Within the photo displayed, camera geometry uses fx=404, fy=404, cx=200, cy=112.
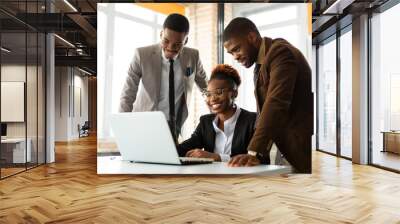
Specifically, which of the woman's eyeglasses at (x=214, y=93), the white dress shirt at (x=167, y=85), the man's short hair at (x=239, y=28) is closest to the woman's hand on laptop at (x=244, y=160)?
the woman's eyeglasses at (x=214, y=93)

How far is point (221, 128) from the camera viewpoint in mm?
4594

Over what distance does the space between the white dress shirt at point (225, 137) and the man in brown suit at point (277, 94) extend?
0.12 metres

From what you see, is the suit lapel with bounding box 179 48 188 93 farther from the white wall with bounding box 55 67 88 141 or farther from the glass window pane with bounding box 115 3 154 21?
the white wall with bounding box 55 67 88 141

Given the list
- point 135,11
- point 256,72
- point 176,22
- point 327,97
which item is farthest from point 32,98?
point 327,97

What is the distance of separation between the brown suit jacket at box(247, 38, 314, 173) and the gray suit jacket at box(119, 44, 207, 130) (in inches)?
32.4

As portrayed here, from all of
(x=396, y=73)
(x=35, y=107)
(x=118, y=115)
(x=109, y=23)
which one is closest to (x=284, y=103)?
(x=118, y=115)

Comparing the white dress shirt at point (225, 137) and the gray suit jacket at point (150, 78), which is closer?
the white dress shirt at point (225, 137)

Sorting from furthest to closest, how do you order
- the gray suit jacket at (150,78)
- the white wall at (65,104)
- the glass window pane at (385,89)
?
the white wall at (65,104)
the glass window pane at (385,89)
the gray suit jacket at (150,78)

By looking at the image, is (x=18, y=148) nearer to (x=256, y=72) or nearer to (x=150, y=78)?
(x=150, y=78)

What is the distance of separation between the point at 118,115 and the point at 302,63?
228 centimetres

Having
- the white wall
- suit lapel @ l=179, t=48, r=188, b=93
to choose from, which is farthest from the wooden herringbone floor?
the white wall

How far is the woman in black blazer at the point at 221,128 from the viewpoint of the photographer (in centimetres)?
454

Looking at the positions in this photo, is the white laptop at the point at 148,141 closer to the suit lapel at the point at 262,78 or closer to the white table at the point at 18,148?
the suit lapel at the point at 262,78

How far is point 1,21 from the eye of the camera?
5988 millimetres
